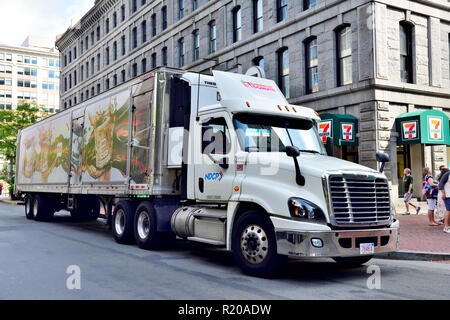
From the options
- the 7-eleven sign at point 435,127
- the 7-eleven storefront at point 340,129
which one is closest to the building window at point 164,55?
the 7-eleven storefront at point 340,129

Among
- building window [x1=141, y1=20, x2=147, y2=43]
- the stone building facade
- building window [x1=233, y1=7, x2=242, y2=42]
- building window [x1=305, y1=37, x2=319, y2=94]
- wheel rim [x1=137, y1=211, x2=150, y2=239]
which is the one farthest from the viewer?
building window [x1=141, y1=20, x2=147, y2=43]

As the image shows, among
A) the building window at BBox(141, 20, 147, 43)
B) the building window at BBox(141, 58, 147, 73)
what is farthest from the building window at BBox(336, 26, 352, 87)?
the building window at BBox(141, 20, 147, 43)

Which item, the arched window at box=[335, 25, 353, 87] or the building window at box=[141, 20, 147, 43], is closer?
the arched window at box=[335, 25, 353, 87]

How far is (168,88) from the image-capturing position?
1011 cm

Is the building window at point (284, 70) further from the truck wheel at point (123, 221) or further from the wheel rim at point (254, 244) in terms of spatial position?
the wheel rim at point (254, 244)

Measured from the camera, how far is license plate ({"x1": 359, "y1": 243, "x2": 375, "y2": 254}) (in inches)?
272

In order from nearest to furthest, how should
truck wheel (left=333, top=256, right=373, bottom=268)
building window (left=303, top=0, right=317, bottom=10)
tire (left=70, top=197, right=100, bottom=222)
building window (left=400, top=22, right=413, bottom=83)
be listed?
truck wheel (left=333, top=256, right=373, bottom=268) < tire (left=70, top=197, right=100, bottom=222) < building window (left=400, top=22, right=413, bottom=83) < building window (left=303, top=0, right=317, bottom=10)

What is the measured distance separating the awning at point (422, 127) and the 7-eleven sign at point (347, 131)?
1986 millimetres

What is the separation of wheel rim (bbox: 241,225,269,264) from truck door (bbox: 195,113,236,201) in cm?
86

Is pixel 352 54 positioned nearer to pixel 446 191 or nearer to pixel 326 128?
pixel 326 128

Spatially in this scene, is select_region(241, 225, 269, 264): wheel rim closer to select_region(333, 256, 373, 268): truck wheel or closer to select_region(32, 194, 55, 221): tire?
select_region(333, 256, 373, 268): truck wheel

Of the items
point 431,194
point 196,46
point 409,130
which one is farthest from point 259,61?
point 431,194
